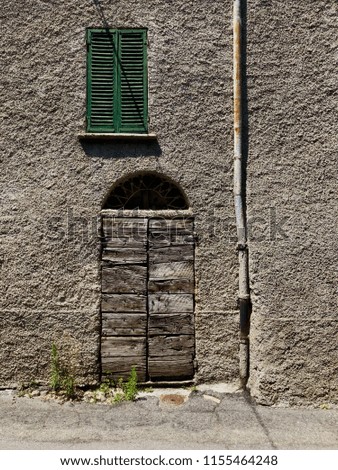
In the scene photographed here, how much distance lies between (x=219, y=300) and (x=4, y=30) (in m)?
4.06

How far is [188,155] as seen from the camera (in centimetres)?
614

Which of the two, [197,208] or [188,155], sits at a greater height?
[188,155]

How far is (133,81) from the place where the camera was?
20.5 ft

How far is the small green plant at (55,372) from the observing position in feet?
19.3

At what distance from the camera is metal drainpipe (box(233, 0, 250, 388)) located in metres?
5.97

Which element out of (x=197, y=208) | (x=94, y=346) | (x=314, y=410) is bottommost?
(x=314, y=410)

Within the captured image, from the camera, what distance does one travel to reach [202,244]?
611 cm

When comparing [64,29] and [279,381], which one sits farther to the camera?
[64,29]

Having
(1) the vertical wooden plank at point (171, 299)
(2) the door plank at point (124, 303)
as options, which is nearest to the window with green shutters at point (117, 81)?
(1) the vertical wooden plank at point (171, 299)

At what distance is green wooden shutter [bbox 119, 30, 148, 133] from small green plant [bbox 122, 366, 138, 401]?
9.31 ft

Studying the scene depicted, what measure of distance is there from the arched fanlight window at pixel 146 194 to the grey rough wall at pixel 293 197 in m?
0.91

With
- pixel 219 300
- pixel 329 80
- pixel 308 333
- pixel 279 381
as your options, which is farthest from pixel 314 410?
pixel 329 80

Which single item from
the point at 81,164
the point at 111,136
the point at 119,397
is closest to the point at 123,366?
the point at 119,397

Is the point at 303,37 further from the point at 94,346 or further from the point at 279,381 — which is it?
the point at 94,346
